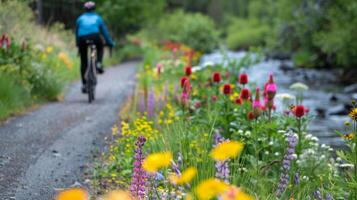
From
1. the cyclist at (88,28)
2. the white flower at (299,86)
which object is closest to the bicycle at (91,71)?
the cyclist at (88,28)

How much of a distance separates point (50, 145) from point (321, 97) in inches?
524

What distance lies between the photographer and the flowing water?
38.7 feet

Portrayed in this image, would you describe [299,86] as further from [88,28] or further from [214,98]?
[88,28]

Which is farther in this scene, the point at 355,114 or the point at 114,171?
the point at 114,171

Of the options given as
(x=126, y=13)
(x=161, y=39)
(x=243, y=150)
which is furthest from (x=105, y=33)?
(x=161, y=39)

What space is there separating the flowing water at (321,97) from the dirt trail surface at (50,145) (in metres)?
2.85

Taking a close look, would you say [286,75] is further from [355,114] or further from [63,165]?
[355,114]

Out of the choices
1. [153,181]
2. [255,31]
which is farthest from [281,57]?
[153,181]

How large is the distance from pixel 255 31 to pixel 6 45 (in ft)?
→ 163

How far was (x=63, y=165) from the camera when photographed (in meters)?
6.36

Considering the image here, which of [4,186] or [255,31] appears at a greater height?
[4,186]

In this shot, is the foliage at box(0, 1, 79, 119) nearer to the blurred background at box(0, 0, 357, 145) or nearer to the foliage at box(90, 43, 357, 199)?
the blurred background at box(0, 0, 357, 145)

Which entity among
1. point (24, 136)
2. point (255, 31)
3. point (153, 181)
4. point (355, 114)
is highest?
point (355, 114)

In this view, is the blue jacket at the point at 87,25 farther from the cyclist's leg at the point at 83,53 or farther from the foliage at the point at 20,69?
the foliage at the point at 20,69
